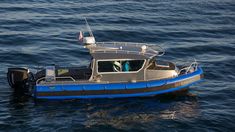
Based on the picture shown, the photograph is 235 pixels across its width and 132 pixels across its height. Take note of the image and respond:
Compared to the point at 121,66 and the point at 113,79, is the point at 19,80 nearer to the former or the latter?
the point at 113,79

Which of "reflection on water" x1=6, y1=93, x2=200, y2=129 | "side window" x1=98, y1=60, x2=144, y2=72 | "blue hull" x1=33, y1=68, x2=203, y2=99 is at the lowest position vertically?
"reflection on water" x1=6, y1=93, x2=200, y2=129

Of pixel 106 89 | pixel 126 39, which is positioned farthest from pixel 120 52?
pixel 126 39

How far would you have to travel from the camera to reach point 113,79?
24.4 metres

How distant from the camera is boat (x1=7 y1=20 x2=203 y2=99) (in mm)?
24016

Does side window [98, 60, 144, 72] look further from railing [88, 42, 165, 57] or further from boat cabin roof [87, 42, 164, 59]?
railing [88, 42, 165, 57]

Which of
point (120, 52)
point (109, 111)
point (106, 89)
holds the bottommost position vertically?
point (109, 111)

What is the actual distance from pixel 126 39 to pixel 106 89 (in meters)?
15.4

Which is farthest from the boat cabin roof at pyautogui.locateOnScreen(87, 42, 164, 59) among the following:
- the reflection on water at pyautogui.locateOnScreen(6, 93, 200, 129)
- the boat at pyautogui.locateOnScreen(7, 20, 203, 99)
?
the reflection on water at pyautogui.locateOnScreen(6, 93, 200, 129)

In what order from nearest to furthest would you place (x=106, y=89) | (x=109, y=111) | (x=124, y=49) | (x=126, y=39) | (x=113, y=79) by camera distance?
1. (x=109, y=111)
2. (x=106, y=89)
3. (x=113, y=79)
4. (x=124, y=49)
5. (x=126, y=39)

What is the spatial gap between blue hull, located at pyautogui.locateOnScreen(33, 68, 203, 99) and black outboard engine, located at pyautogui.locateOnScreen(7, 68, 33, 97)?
1.30 metres

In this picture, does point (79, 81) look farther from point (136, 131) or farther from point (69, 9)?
point (69, 9)

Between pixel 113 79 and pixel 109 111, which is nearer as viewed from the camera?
pixel 109 111

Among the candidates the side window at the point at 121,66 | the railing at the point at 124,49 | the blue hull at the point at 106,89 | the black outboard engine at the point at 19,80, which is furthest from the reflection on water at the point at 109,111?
the railing at the point at 124,49

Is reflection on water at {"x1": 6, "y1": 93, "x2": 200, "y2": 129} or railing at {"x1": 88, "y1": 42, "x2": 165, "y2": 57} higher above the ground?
railing at {"x1": 88, "y1": 42, "x2": 165, "y2": 57}
